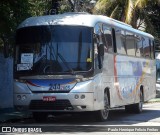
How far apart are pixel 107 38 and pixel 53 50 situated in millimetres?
2404

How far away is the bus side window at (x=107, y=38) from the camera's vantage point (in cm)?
1661

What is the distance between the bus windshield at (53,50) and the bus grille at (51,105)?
2.98 feet

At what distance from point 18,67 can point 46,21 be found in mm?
1759

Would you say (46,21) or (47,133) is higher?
(46,21)

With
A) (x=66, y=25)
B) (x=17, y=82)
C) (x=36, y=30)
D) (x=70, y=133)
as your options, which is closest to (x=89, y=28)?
(x=66, y=25)

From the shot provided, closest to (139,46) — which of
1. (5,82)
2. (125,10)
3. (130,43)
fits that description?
(130,43)

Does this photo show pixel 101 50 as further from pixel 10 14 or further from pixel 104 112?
pixel 10 14

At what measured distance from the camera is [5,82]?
21.3m

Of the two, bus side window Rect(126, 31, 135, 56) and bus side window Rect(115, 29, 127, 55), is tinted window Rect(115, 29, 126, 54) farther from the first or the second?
bus side window Rect(126, 31, 135, 56)

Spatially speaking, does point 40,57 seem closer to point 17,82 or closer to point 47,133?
point 17,82

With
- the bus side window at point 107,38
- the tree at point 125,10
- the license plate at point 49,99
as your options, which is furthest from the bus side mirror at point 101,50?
the tree at point 125,10

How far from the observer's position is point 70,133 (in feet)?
43.0

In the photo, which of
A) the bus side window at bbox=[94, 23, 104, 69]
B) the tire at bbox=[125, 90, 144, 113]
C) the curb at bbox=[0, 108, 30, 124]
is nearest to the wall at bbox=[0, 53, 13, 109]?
the curb at bbox=[0, 108, 30, 124]

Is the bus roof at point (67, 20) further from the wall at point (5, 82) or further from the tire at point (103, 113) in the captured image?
the wall at point (5, 82)
